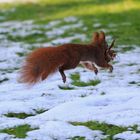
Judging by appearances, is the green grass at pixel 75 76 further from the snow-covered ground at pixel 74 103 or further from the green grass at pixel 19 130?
the green grass at pixel 19 130

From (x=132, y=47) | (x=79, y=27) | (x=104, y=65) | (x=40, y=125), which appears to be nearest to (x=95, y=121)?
(x=40, y=125)

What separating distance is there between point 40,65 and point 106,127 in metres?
1.32

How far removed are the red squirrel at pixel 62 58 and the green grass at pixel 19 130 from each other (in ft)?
2.23

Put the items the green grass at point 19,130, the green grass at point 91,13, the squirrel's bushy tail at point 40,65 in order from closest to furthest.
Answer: the green grass at point 19,130, the squirrel's bushy tail at point 40,65, the green grass at point 91,13

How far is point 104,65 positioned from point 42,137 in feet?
11.0

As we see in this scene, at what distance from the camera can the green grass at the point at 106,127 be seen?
21.2 feet

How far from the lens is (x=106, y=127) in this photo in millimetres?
6668

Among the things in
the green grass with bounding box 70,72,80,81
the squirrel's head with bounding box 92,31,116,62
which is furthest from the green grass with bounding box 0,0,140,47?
the squirrel's head with bounding box 92,31,116,62

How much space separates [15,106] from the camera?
783 centimetres

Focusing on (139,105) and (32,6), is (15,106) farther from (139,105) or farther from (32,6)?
(32,6)

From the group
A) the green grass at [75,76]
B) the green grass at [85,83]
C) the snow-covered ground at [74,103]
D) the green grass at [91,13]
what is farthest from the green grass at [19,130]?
the green grass at [91,13]

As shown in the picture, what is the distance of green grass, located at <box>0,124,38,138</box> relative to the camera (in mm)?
6427

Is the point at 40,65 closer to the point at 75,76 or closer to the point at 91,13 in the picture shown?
the point at 75,76

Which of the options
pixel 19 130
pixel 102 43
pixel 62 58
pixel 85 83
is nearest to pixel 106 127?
pixel 19 130
